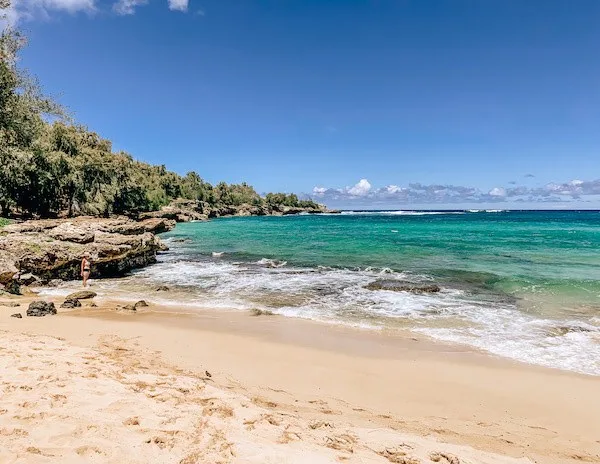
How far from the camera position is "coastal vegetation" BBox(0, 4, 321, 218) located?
24.1 m

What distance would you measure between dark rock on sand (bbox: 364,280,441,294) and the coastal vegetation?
24059 millimetres

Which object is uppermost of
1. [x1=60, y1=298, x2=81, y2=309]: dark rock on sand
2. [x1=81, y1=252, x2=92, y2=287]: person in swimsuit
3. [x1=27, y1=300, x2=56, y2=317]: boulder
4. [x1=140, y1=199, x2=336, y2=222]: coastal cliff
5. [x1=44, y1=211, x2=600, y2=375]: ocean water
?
[x1=140, y1=199, x2=336, y2=222]: coastal cliff

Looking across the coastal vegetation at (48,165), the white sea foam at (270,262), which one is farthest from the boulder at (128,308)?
the coastal vegetation at (48,165)

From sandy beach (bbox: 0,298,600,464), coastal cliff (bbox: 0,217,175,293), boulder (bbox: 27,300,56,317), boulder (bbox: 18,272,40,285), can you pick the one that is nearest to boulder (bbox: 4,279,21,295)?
coastal cliff (bbox: 0,217,175,293)

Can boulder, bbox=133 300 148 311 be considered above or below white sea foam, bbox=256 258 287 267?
below

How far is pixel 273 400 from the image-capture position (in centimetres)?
659

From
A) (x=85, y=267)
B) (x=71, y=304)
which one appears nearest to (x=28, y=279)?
(x=85, y=267)

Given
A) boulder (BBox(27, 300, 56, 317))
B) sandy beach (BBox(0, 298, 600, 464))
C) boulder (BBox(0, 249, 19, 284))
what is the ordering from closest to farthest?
sandy beach (BBox(0, 298, 600, 464))
boulder (BBox(27, 300, 56, 317))
boulder (BBox(0, 249, 19, 284))

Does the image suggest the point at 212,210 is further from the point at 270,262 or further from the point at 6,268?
the point at 6,268

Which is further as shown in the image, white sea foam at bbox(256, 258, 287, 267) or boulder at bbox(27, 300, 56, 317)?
white sea foam at bbox(256, 258, 287, 267)

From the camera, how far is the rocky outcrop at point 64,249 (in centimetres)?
1627

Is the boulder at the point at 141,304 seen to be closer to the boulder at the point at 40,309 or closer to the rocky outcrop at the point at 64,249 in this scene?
the boulder at the point at 40,309

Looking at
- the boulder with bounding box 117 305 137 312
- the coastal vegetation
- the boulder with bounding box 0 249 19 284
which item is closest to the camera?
the boulder with bounding box 117 305 137 312

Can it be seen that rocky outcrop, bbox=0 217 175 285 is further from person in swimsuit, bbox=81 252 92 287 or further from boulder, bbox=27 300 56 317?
boulder, bbox=27 300 56 317
